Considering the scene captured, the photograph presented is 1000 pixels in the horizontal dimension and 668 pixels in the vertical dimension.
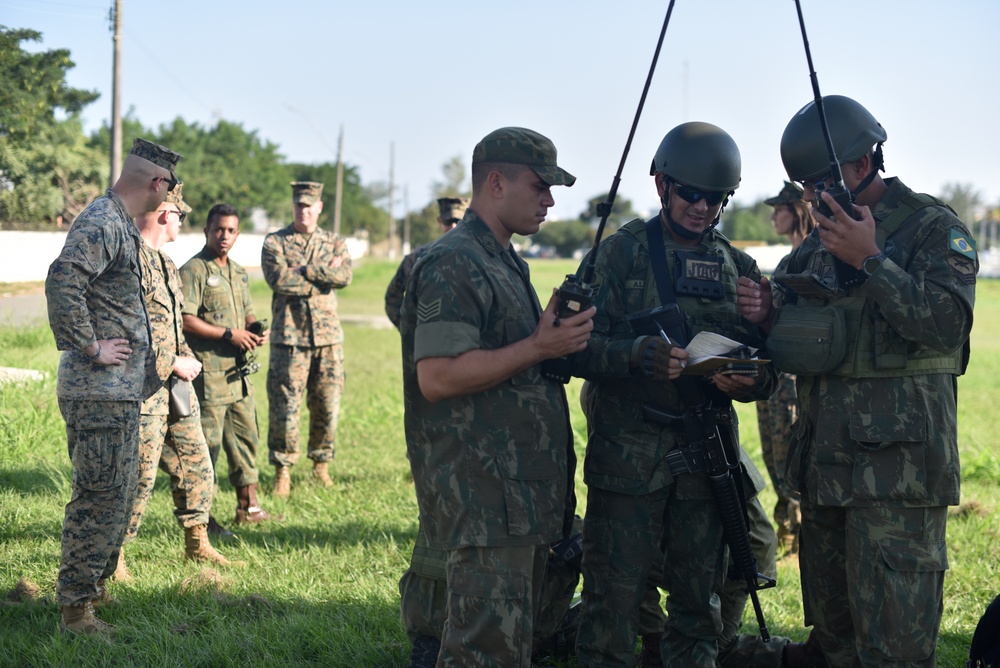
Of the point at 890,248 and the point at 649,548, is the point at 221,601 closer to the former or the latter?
the point at 649,548

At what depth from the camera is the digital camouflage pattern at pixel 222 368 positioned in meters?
6.50

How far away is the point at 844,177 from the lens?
3848mm

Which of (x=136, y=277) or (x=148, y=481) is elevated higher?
(x=136, y=277)

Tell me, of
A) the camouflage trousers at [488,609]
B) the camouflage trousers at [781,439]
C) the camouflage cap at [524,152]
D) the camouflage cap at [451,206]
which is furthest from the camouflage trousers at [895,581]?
the camouflage cap at [451,206]

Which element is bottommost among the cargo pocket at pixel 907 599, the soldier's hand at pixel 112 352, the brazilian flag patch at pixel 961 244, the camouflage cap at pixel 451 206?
the cargo pocket at pixel 907 599

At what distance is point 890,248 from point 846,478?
925 mm

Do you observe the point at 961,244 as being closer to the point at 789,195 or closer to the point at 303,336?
the point at 789,195

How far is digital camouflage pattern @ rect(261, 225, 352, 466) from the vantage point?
754 cm

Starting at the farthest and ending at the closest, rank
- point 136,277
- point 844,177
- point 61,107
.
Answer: point 61,107 < point 136,277 < point 844,177

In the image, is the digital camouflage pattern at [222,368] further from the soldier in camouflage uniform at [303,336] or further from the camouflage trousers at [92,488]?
the camouflage trousers at [92,488]

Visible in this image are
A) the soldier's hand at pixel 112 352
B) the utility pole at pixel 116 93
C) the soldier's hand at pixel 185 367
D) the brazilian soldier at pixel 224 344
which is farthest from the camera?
the utility pole at pixel 116 93

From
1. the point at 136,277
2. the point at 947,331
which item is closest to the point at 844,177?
the point at 947,331

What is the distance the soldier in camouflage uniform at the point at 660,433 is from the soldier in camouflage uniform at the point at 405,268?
2.83 m

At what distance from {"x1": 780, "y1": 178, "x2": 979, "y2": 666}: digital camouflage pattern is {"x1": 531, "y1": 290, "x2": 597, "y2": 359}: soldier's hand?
1171 millimetres
